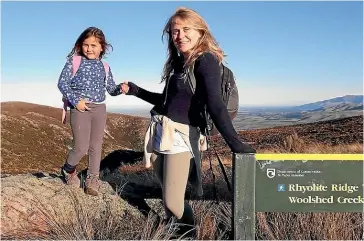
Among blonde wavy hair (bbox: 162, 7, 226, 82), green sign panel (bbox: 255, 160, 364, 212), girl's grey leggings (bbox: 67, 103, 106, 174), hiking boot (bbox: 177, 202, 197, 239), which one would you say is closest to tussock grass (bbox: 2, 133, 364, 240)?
hiking boot (bbox: 177, 202, 197, 239)

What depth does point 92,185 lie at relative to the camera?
16.2ft

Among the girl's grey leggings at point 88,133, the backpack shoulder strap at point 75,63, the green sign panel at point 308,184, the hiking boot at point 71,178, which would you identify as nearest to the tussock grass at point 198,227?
the hiking boot at point 71,178

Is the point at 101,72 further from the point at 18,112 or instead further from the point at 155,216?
the point at 18,112

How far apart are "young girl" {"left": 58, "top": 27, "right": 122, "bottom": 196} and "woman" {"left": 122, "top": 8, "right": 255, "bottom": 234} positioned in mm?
880

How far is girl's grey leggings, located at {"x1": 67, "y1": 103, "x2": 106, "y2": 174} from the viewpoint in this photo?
15.5ft

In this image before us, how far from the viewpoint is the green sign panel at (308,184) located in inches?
140

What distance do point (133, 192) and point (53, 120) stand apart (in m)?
45.8

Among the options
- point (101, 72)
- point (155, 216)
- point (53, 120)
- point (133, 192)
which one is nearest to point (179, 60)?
point (101, 72)

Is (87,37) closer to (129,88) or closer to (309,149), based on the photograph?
(129,88)

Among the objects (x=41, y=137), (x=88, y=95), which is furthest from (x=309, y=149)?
(x=41, y=137)

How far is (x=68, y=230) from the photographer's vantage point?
4184 mm

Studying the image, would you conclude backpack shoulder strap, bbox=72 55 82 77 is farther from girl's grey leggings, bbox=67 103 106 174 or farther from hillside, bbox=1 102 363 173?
hillside, bbox=1 102 363 173

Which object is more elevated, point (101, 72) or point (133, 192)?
point (101, 72)

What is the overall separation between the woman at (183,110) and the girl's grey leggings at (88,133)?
87 centimetres
